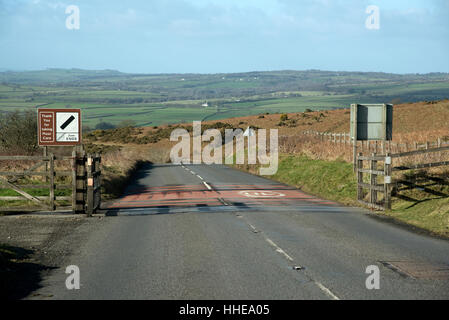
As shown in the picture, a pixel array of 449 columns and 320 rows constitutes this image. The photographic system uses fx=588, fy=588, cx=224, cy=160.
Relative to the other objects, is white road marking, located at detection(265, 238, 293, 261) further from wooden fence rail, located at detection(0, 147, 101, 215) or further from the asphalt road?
wooden fence rail, located at detection(0, 147, 101, 215)

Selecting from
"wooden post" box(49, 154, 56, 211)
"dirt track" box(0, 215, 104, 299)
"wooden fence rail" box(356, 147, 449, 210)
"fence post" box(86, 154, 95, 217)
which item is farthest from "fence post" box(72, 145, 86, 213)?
"wooden fence rail" box(356, 147, 449, 210)

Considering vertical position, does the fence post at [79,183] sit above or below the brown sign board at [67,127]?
below

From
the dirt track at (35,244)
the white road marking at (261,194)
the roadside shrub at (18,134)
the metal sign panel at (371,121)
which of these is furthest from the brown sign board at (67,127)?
the roadside shrub at (18,134)

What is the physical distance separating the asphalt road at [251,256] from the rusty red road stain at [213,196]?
179cm

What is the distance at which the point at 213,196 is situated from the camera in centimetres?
2400

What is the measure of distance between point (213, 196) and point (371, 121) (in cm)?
737

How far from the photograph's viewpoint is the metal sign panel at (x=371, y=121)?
24484 millimetres

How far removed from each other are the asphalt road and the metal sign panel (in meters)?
6.22

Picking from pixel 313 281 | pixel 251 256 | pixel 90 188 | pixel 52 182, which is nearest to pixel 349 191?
pixel 90 188

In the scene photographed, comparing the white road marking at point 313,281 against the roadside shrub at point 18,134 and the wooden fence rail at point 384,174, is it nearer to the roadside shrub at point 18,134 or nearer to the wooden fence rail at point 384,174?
the wooden fence rail at point 384,174

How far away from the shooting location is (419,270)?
9656 mm

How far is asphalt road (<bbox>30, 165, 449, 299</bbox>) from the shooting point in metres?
8.24

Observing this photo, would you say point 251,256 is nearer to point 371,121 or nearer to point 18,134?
point 371,121

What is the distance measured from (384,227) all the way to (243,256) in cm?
581
